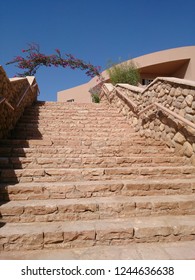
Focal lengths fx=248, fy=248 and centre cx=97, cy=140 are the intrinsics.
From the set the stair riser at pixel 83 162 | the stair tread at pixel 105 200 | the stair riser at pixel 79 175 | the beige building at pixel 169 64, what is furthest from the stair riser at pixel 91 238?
the beige building at pixel 169 64

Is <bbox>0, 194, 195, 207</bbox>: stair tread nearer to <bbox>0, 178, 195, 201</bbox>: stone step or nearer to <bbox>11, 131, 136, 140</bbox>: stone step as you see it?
<bbox>0, 178, 195, 201</bbox>: stone step

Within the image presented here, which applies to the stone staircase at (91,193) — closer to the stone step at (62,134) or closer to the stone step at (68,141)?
the stone step at (68,141)

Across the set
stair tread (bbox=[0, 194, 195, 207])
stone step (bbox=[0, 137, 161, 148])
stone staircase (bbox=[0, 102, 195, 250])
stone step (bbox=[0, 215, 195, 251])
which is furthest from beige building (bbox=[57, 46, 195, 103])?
stone step (bbox=[0, 215, 195, 251])

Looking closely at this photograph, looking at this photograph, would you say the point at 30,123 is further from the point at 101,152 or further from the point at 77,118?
the point at 101,152

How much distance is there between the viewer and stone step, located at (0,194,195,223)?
9.97 feet

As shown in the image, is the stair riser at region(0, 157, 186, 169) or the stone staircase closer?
the stone staircase

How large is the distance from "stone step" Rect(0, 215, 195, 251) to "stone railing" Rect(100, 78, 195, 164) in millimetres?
1985

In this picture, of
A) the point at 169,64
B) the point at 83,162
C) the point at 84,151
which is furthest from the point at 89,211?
the point at 169,64

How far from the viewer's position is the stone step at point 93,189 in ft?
11.1

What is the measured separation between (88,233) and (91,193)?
2.73ft
